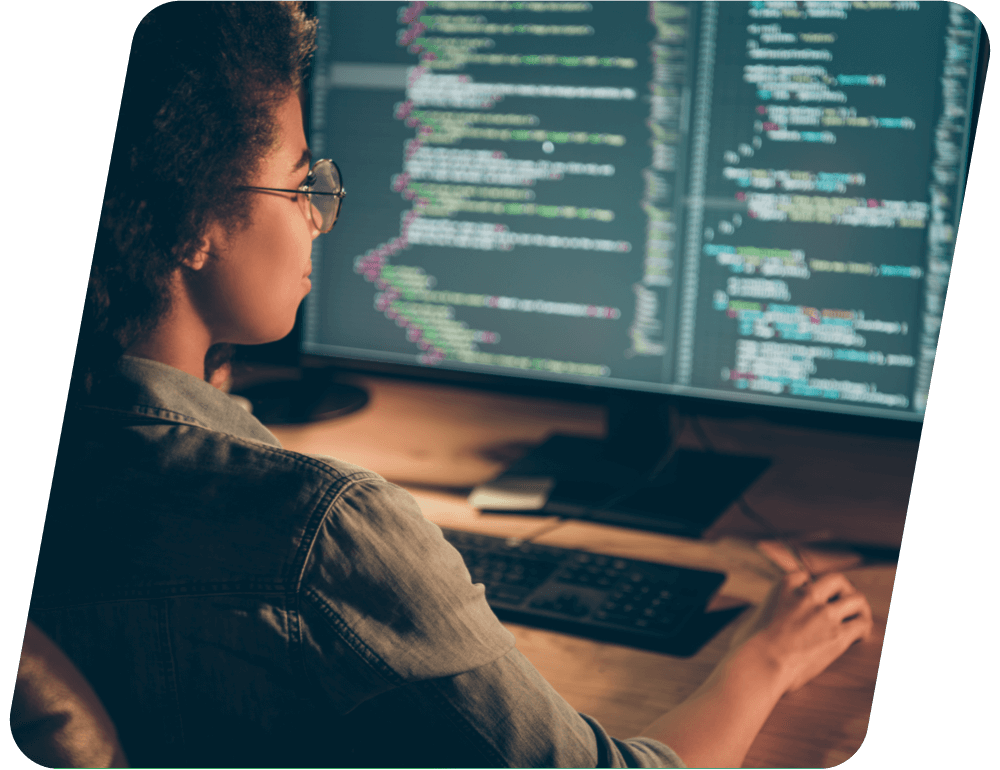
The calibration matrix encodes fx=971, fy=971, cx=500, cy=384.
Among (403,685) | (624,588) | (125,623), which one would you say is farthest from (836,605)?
(125,623)

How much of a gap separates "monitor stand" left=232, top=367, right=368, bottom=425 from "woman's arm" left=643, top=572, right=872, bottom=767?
54cm

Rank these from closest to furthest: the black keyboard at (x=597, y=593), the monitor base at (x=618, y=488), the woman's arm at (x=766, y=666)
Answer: the woman's arm at (x=766, y=666), the black keyboard at (x=597, y=593), the monitor base at (x=618, y=488)

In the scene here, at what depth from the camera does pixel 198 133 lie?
2.45ft

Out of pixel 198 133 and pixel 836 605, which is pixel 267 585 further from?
pixel 836 605

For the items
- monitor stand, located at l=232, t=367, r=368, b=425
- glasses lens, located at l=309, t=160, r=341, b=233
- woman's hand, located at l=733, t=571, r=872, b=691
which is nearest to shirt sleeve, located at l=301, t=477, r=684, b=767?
woman's hand, located at l=733, t=571, r=872, b=691

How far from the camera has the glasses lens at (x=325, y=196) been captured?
857mm

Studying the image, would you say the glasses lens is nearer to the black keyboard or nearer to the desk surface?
the desk surface

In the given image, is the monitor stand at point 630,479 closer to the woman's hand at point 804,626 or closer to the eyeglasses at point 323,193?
the woman's hand at point 804,626

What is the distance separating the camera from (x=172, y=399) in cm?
71

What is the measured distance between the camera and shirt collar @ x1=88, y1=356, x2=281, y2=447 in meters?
0.70

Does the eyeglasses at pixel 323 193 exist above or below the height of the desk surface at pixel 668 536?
above

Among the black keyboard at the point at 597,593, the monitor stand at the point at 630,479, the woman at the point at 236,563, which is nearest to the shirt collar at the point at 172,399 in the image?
the woman at the point at 236,563

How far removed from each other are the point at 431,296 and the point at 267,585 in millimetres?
505

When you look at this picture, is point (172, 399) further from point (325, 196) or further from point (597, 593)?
point (597, 593)
